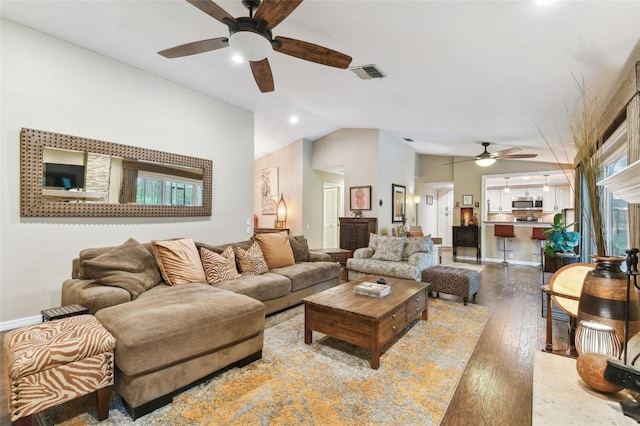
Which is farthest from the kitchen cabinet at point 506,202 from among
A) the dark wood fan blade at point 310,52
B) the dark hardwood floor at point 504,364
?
the dark wood fan blade at point 310,52

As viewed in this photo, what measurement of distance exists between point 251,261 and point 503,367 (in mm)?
2858

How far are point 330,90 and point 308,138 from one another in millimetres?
3147

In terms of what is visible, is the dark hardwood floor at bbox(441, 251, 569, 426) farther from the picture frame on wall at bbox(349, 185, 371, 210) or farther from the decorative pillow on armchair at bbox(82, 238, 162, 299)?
the picture frame on wall at bbox(349, 185, 371, 210)

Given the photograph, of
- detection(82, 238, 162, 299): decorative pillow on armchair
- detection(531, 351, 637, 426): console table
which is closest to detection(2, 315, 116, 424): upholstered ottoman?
detection(82, 238, 162, 299): decorative pillow on armchair

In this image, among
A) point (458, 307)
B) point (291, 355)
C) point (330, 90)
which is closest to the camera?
point (291, 355)

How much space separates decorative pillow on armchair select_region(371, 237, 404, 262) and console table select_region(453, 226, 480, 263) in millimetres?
4063

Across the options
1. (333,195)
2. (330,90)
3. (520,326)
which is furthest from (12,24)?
(333,195)

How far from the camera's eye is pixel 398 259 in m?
4.79

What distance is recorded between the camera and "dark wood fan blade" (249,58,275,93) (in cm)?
267

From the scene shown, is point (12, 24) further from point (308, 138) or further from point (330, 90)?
point (308, 138)

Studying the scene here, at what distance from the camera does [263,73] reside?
9.29ft

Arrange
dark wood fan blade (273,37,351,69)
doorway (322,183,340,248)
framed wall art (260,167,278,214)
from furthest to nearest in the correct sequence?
1. doorway (322,183,340,248)
2. framed wall art (260,167,278,214)
3. dark wood fan blade (273,37,351,69)

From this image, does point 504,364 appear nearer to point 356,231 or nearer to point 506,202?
point 356,231

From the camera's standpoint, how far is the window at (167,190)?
13.1 ft
